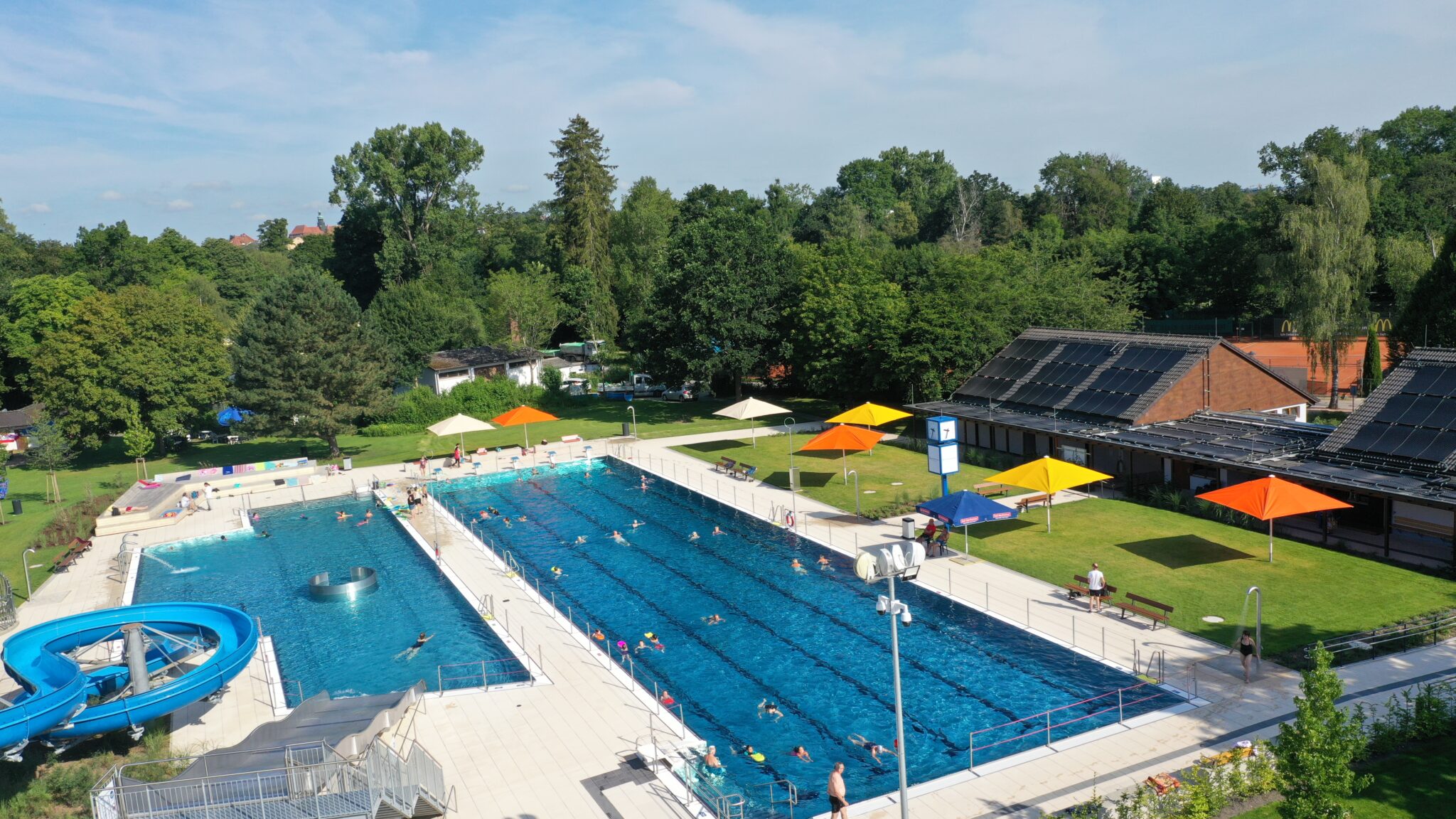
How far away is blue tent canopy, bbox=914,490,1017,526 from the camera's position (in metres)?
29.1

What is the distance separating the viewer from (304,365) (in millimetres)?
47844

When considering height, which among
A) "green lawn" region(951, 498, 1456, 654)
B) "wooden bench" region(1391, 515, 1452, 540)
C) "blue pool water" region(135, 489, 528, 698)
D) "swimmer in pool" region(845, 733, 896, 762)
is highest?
"wooden bench" region(1391, 515, 1452, 540)

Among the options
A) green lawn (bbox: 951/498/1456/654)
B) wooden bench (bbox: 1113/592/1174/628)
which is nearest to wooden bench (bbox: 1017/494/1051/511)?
green lawn (bbox: 951/498/1456/654)

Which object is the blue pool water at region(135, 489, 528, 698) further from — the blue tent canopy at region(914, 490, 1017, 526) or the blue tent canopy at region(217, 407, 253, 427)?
the blue tent canopy at region(217, 407, 253, 427)

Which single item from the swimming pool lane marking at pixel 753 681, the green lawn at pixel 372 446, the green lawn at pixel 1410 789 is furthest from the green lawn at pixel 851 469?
the green lawn at pixel 1410 789

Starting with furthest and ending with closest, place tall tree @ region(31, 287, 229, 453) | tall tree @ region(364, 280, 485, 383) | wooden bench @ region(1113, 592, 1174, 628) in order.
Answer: tall tree @ region(364, 280, 485, 383), tall tree @ region(31, 287, 229, 453), wooden bench @ region(1113, 592, 1174, 628)

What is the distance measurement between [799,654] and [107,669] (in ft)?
53.6

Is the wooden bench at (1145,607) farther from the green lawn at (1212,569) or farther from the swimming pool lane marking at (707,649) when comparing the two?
the swimming pool lane marking at (707,649)

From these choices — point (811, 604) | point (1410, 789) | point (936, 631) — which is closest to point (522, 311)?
point (811, 604)

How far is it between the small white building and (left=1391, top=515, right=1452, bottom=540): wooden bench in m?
54.5

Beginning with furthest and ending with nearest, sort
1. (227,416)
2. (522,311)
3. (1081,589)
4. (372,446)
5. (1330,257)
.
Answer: (522,311), (227,416), (372,446), (1330,257), (1081,589)

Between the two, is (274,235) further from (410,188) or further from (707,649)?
(707,649)

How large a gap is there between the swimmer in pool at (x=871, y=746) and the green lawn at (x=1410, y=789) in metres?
6.34

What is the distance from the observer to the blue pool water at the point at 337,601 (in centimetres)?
2422
